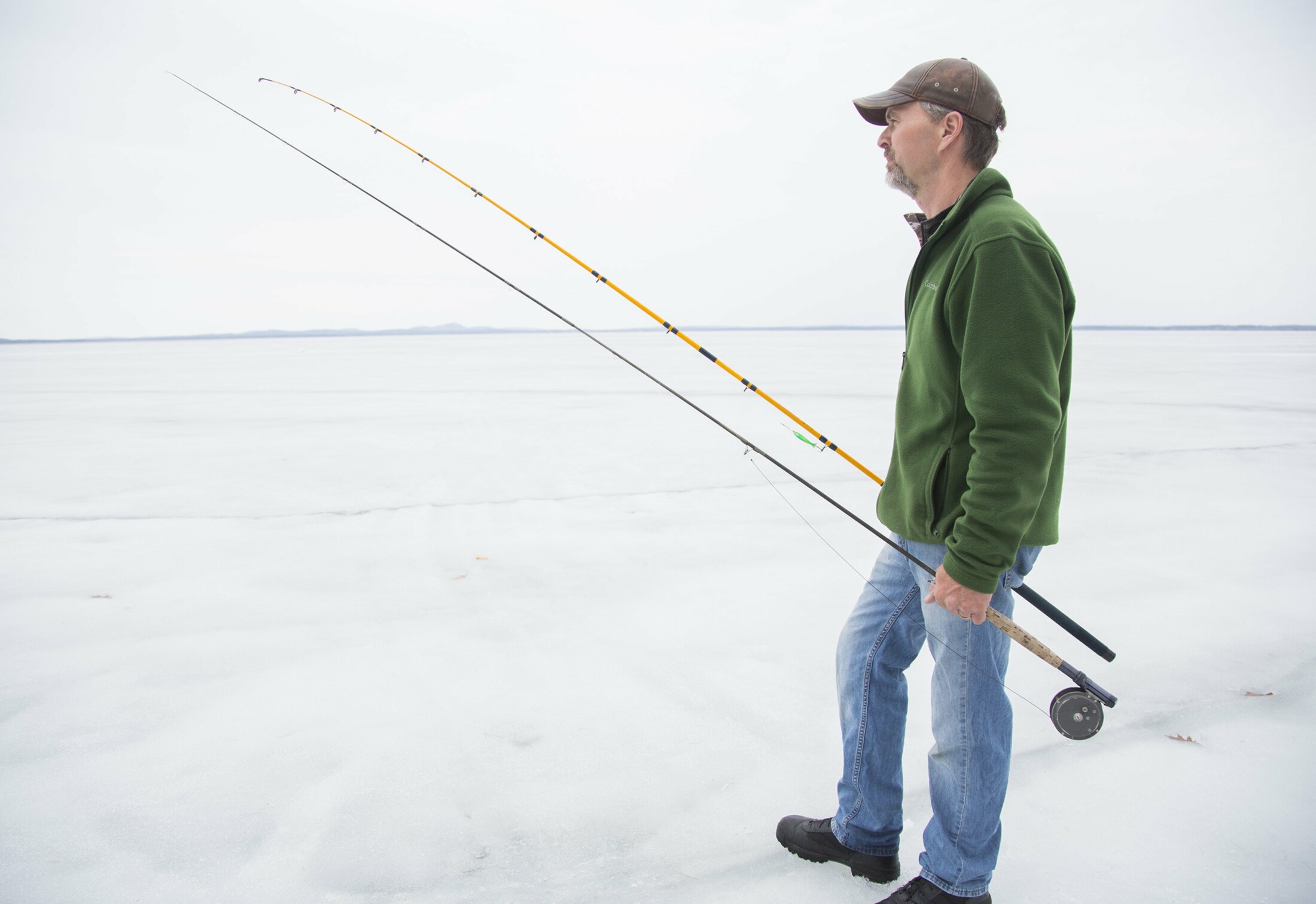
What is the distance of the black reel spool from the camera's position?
5.79ft

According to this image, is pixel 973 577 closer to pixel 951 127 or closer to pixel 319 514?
pixel 951 127

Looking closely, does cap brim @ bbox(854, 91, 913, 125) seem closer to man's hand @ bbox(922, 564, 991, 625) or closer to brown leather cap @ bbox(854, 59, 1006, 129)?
brown leather cap @ bbox(854, 59, 1006, 129)

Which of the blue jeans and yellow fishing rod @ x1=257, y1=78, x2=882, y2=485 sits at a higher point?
yellow fishing rod @ x1=257, y1=78, x2=882, y2=485

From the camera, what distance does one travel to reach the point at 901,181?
1.79m

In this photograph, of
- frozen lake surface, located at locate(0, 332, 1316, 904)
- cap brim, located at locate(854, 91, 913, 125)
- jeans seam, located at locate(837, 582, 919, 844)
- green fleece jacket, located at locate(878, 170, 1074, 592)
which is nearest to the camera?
green fleece jacket, located at locate(878, 170, 1074, 592)

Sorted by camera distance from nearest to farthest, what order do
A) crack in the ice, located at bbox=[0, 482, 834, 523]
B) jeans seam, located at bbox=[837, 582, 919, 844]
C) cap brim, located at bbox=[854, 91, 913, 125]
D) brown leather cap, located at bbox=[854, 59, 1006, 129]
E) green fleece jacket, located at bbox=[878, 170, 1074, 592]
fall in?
green fleece jacket, located at bbox=[878, 170, 1074, 592], brown leather cap, located at bbox=[854, 59, 1006, 129], cap brim, located at bbox=[854, 91, 913, 125], jeans seam, located at bbox=[837, 582, 919, 844], crack in the ice, located at bbox=[0, 482, 834, 523]

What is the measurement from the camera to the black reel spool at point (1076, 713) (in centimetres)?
176

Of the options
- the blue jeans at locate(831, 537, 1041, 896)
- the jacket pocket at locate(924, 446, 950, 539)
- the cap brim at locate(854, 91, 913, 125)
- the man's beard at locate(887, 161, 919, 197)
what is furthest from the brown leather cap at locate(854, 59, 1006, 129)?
the blue jeans at locate(831, 537, 1041, 896)

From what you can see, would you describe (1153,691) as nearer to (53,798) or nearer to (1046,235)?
(1046,235)

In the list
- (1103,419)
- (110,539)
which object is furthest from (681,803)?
(1103,419)

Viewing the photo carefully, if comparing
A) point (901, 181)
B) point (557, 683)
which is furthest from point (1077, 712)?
point (557, 683)

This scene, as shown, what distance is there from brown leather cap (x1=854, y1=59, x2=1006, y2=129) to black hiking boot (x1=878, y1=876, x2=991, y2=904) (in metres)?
1.63

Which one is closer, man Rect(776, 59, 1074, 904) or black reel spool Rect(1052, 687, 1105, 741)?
man Rect(776, 59, 1074, 904)

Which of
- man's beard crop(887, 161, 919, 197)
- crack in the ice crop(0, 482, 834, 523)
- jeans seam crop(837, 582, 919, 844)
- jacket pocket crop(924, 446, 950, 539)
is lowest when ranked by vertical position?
crack in the ice crop(0, 482, 834, 523)
